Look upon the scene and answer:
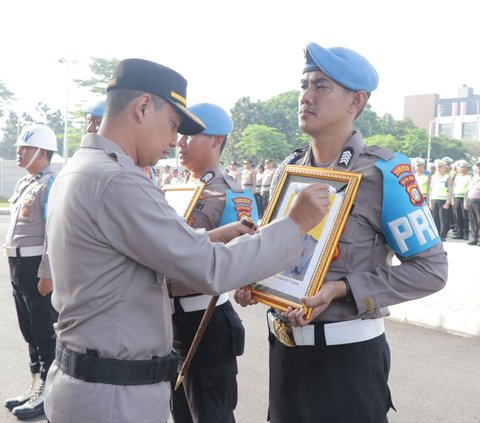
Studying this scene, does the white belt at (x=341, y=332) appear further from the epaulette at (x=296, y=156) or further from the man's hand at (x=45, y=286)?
the man's hand at (x=45, y=286)

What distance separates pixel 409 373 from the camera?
4.68m

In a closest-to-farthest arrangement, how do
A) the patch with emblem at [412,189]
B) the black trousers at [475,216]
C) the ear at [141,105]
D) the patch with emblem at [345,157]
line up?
the ear at [141,105] < the patch with emblem at [412,189] < the patch with emblem at [345,157] < the black trousers at [475,216]

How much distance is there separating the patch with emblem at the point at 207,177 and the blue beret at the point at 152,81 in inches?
48.6

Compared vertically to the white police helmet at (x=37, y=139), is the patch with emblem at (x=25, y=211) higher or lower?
lower

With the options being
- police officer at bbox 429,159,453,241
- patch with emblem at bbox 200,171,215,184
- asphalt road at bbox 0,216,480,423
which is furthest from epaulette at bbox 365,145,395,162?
police officer at bbox 429,159,453,241

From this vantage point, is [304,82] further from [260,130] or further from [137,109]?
[260,130]

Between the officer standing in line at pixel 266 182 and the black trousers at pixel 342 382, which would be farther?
the officer standing in line at pixel 266 182

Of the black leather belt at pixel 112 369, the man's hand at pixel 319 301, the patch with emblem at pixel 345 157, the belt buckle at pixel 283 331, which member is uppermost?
the patch with emblem at pixel 345 157

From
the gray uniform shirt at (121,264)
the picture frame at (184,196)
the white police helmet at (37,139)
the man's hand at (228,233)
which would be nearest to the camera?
the gray uniform shirt at (121,264)

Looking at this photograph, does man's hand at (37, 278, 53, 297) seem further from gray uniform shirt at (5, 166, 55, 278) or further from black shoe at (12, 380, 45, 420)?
black shoe at (12, 380, 45, 420)

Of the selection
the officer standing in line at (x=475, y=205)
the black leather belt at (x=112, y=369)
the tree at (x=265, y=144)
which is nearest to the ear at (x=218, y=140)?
the black leather belt at (x=112, y=369)

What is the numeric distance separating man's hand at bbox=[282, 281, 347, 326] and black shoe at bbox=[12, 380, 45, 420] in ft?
9.04

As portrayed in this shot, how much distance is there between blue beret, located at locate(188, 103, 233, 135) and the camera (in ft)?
10.8

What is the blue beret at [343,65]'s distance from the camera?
2227 millimetres
